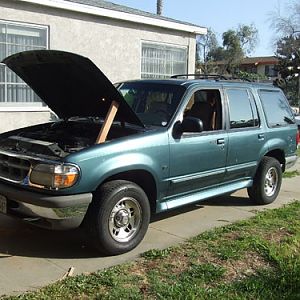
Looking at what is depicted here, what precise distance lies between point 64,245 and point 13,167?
1.01 m

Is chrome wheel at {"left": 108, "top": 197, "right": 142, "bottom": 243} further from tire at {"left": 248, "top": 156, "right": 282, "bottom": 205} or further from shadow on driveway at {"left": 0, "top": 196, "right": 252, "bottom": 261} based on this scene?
tire at {"left": 248, "top": 156, "right": 282, "bottom": 205}

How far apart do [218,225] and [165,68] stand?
9058mm

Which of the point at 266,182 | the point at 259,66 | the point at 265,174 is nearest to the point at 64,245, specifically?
the point at 265,174

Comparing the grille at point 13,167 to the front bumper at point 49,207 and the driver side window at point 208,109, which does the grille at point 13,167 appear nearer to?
the front bumper at point 49,207

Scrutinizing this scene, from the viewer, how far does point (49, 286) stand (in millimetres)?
4188

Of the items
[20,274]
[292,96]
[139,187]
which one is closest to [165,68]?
[139,187]

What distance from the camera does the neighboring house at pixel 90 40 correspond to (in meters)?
11.0

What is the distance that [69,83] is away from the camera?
18.4ft

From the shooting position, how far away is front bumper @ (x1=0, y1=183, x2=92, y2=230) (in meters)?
4.59

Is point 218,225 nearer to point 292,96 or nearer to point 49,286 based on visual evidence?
point 49,286

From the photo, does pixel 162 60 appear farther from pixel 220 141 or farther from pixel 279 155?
pixel 220 141

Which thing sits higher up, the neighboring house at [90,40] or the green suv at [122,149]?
the neighboring house at [90,40]

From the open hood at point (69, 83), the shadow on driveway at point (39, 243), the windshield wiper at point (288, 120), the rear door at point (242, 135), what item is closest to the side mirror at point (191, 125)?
the open hood at point (69, 83)

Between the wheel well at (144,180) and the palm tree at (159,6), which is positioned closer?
the wheel well at (144,180)
